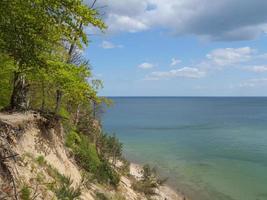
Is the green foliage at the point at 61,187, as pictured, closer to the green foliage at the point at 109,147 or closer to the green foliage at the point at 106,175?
the green foliage at the point at 106,175

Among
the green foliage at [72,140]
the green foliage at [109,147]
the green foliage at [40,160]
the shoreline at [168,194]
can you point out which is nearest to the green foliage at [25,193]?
the green foliage at [40,160]

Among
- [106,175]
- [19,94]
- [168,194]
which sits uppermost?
[19,94]

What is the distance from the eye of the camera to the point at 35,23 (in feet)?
33.2

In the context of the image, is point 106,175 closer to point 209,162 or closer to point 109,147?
point 109,147

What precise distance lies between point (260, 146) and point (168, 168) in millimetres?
24836

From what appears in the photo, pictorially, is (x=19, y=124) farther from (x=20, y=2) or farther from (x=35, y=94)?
(x=35, y=94)

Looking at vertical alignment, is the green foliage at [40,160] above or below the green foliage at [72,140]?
above

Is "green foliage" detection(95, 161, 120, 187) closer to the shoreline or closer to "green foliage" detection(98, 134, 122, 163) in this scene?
the shoreline

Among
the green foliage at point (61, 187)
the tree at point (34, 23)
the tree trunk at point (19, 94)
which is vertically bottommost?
the green foliage at point (61, 187)

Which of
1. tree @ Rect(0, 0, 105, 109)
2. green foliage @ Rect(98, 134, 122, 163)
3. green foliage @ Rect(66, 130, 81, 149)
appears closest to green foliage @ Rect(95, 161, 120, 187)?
green foliage @ Rect(66, 130, 81, 149)

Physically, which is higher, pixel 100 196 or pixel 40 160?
pixel 40 160

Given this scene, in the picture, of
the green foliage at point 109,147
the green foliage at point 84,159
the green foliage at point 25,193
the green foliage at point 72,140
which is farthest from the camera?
the green foliage at point 109,147

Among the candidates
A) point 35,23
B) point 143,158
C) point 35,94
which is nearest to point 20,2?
point 35,23

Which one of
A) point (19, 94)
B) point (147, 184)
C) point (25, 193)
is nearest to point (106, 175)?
point (147, 184)
